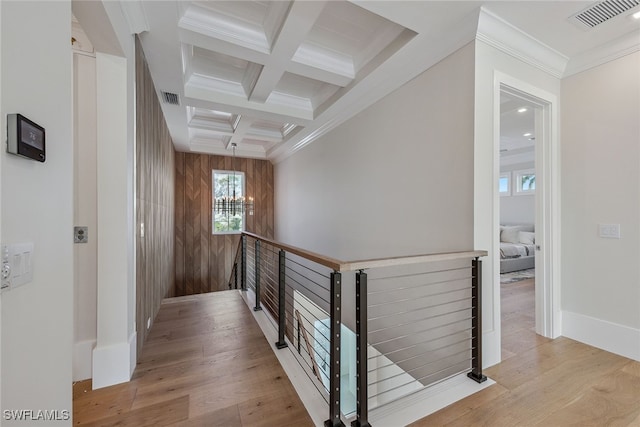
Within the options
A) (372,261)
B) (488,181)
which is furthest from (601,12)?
(372,261)

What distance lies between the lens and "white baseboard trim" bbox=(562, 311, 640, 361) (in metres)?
2.24

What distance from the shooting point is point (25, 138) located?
76cm

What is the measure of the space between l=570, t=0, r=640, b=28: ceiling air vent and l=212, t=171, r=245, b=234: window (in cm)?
615

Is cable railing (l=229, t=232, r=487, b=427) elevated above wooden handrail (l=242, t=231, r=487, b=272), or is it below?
below

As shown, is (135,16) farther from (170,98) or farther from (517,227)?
(517,227)

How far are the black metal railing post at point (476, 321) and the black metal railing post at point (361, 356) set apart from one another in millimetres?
972

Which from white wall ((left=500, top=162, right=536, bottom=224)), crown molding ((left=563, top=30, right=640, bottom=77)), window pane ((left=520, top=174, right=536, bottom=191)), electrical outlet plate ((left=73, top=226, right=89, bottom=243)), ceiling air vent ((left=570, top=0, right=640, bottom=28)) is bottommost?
electrical outlet plate ((left=73, top=226, right=89, bottom=243))

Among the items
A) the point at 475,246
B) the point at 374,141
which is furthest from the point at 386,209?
the point at 475,246

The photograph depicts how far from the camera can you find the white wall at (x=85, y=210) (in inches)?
73.7

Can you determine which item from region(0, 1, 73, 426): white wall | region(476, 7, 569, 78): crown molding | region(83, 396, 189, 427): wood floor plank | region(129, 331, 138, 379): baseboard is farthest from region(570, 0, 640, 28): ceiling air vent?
region(129, 331, 138, 379): baseboard

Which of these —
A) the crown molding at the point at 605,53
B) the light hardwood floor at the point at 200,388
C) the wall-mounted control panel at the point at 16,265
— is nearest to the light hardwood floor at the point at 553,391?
the light hardwood floor at the point at 200,388

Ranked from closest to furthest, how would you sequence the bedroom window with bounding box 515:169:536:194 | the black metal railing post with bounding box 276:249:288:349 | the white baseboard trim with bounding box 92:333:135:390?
the white baseboard trim with bounding box 92:333:135:390, the black metal railing post with bounding box 276:249:288:349, the bedroom window with bounding box 515:169:536:194

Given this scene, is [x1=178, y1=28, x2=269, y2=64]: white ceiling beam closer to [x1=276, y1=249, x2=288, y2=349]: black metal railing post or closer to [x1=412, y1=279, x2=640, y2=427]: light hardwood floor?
[x1=276, y1=249, x2=288, y2=349]: black metal railing post

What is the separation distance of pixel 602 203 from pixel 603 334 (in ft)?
3.91
